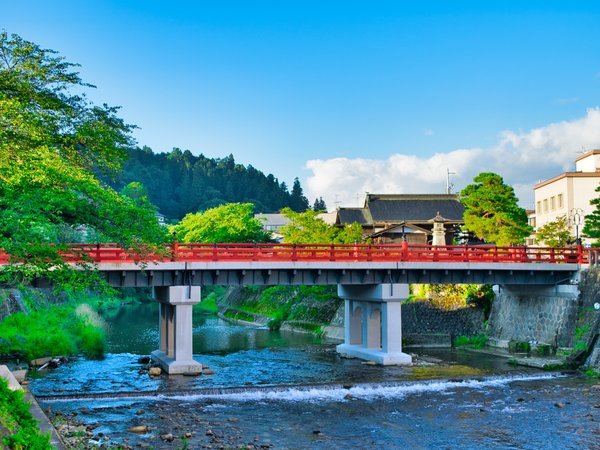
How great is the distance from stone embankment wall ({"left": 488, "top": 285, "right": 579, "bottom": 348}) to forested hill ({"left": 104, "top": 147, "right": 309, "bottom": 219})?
120942 millimetres

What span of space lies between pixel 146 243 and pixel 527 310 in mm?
29609

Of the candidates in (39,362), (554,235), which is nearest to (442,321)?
(554,235)

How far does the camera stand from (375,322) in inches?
1563

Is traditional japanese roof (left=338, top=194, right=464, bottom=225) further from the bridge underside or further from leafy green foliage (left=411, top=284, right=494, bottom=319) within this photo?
the bridge underside

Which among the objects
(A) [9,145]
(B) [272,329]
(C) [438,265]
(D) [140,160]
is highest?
(D) [140,160]

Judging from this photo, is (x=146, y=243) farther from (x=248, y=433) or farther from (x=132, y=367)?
(x=132, y=367)

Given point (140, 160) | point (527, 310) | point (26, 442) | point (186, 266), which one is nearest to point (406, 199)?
point (527, 310)

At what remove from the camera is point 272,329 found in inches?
2322

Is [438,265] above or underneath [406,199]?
underneath

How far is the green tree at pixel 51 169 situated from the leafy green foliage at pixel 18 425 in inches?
144

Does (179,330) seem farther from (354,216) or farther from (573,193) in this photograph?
(354,216)

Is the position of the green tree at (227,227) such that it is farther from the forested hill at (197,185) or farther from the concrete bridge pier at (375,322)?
the forested hill at (197,185)

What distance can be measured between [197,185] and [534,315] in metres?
141

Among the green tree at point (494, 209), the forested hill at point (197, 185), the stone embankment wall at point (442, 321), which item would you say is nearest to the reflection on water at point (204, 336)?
the stone embankment wall at point (442, 321)
